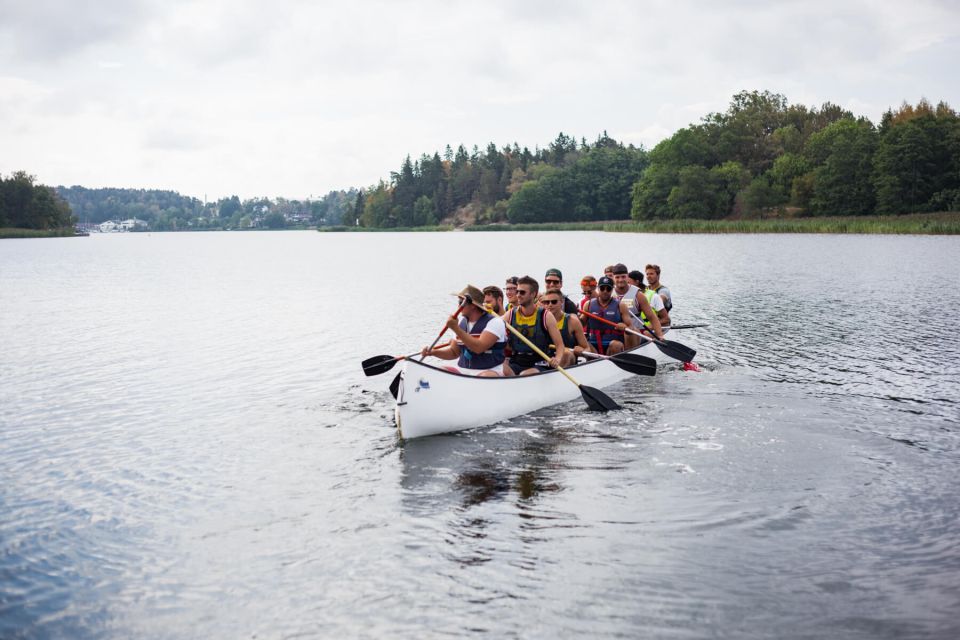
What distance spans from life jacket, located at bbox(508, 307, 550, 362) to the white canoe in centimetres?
45

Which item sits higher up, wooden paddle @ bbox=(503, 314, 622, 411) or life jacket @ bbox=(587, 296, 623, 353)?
life jacket @ bbox=(587, 296, 623, 353)

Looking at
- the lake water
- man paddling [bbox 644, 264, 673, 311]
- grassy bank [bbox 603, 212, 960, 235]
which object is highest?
grassy bank [bbox 603, 212, 960, 235]

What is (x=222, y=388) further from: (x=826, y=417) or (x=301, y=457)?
(x=826, y=417)

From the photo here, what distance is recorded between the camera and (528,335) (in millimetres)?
10602

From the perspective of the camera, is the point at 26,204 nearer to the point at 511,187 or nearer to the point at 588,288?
the point at 511,187

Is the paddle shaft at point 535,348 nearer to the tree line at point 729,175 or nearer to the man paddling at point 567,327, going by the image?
the man paddling at point 567,327

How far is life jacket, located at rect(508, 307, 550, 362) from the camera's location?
1055 cm

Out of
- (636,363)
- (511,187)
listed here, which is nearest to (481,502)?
(636,363)

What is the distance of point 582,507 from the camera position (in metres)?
6.94

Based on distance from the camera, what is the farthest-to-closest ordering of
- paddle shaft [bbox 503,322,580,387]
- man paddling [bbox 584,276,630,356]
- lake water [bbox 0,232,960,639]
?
man paddling [bbox 584,276,630,356] < paddle shaft [bbox 503,322,580,387] < lake water [bbox 0,232,960,639]

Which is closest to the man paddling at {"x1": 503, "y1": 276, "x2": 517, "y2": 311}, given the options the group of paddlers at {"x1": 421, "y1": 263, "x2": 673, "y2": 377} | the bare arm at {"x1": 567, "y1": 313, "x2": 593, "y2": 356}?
the group of paddlers at {"x1": 421, "y1": 263, "x2": 673, "y2": 377}

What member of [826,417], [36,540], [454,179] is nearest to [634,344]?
[826,417]

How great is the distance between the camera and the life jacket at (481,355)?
32.9 feet

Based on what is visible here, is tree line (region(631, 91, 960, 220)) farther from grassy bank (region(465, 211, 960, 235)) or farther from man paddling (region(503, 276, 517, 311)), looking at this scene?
man paddling (region(503, 276, 517, 311))
